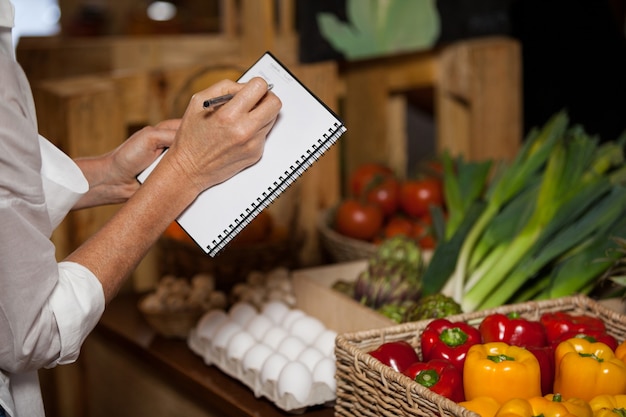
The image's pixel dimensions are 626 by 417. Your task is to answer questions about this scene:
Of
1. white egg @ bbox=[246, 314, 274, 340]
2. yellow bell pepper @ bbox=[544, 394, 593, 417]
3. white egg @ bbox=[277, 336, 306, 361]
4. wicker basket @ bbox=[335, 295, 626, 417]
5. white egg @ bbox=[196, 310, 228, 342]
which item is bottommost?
white egg @ bbox=[196, 310, 228, 342]

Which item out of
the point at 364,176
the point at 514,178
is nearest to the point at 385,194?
the point at 364,176

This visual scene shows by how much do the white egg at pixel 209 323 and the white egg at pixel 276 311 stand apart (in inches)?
3.9

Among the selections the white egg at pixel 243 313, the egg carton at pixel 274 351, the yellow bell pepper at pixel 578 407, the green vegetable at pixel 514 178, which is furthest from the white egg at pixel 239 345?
the yellow bell pepper at pixel 578 407

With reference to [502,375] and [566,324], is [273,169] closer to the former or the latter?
[502,375]

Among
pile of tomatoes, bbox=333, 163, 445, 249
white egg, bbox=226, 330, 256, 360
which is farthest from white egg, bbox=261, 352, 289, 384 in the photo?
pile of tomatoes, bbox=333, 163, 445, 249

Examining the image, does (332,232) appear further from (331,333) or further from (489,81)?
(489,81)

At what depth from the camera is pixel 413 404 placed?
1341 millimetres

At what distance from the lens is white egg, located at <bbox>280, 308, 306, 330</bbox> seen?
6.45 feet

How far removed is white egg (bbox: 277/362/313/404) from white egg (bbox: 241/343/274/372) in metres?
0.10

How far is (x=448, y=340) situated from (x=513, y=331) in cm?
13

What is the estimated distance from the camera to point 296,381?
1.66 meters

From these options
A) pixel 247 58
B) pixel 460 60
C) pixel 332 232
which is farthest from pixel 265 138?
pixel 460 60

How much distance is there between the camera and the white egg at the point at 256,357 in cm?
178

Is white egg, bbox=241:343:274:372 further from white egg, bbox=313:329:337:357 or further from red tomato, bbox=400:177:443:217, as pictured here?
red tomato, bbox=400:177:443:217
